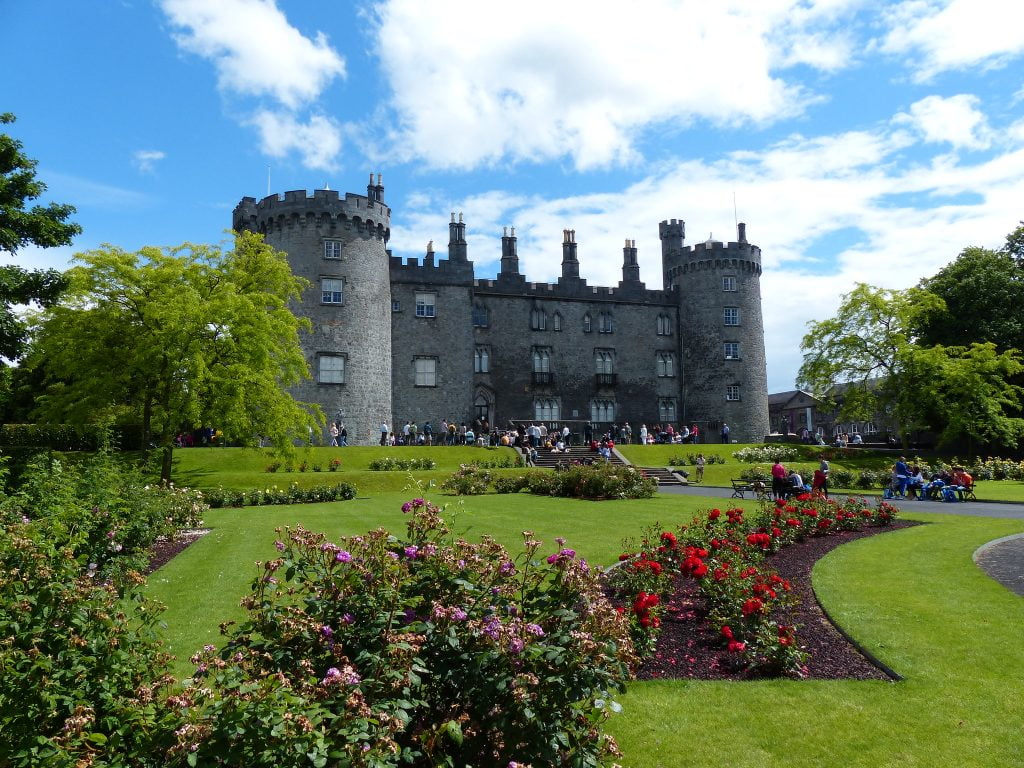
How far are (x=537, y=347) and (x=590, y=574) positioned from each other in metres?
45.6

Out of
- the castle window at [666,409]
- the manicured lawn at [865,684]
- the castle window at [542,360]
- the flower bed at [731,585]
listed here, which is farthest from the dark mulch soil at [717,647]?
the castle window at [666,409]

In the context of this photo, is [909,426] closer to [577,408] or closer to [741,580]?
[577,408]

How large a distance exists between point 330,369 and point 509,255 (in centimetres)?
1746

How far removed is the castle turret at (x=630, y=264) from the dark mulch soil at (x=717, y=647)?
148ft

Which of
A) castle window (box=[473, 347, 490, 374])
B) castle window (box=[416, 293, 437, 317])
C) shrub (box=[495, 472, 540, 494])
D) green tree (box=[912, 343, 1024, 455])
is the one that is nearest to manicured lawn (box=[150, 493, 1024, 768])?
shrub (box=[495, 472, 540, 494])

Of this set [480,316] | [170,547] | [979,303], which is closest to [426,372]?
[480,316]

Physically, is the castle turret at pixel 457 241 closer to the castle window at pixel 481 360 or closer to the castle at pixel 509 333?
the castle at pixel 509 333

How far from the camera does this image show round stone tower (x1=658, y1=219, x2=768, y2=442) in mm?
52062

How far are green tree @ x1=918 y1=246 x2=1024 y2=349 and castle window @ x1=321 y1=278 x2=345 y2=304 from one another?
3870 cm

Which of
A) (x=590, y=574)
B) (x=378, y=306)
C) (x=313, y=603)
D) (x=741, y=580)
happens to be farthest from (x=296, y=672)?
(x=378, y=306)

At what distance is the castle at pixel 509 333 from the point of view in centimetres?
4097

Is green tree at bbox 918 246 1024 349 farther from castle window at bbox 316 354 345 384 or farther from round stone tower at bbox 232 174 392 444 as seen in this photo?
castle window at bbox 316 354 345 384

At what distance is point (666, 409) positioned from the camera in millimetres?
53438

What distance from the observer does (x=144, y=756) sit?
365cm
